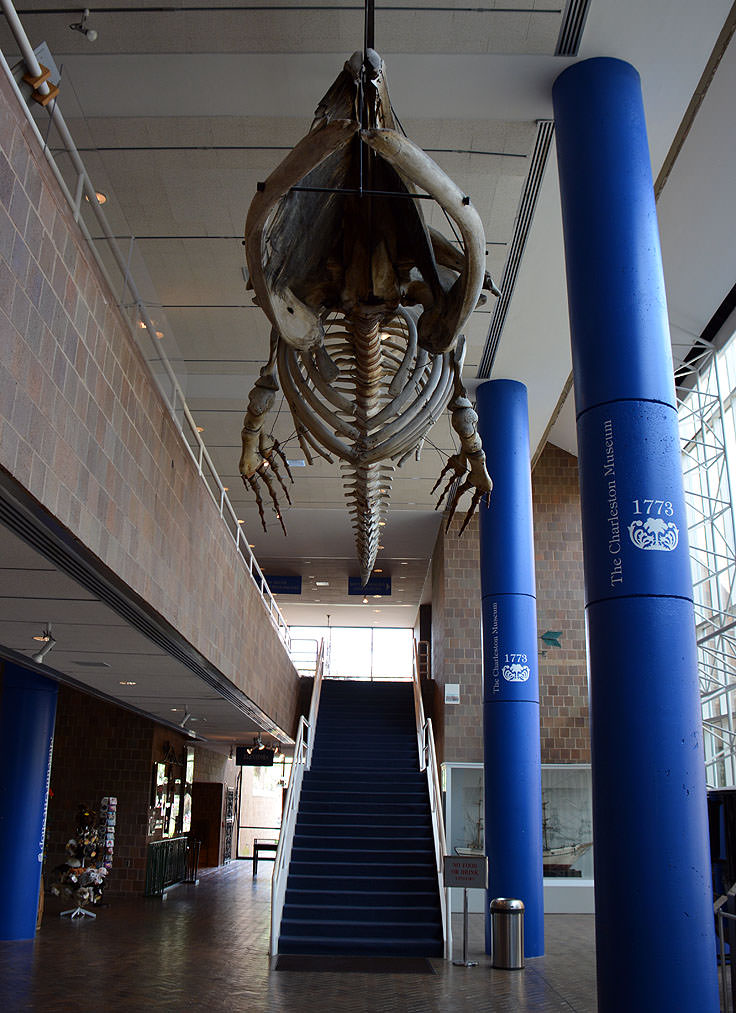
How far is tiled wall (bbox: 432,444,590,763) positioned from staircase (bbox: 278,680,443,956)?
4.08ft

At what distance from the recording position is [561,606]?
17.1m

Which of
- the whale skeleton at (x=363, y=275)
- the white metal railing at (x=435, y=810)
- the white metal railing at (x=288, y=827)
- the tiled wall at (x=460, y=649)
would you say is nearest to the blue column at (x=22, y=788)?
the white metal railing at (x=288, y=827)

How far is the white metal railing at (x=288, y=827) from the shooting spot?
975cm

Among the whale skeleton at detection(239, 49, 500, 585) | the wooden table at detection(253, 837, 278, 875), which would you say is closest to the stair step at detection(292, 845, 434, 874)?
the whale skeleton at detection(239, 49, 500, 585)

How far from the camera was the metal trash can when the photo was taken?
902 cm

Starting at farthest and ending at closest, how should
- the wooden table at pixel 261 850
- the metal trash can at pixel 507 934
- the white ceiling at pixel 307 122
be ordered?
the wooden table at pixel 261 850
the metal trash can at pixel 507 934
the white ceiling at pixel 307 122

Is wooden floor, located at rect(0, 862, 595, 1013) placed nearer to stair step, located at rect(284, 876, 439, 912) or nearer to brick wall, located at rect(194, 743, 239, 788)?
stair step, located at rect(284, 876, 439, 912)

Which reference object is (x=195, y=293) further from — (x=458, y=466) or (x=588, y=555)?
(x=588, y=555)

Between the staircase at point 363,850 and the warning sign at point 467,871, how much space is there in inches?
41.7

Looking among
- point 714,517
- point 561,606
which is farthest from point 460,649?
point 714,517

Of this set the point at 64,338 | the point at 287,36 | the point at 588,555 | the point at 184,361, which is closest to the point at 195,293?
the point at 184,361

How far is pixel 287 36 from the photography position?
703 cm

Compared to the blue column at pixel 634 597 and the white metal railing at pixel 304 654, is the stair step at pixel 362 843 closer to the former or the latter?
the blue column at pixel 634 597

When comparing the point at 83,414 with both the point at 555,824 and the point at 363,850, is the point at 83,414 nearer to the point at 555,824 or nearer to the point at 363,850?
the point at 363,850
